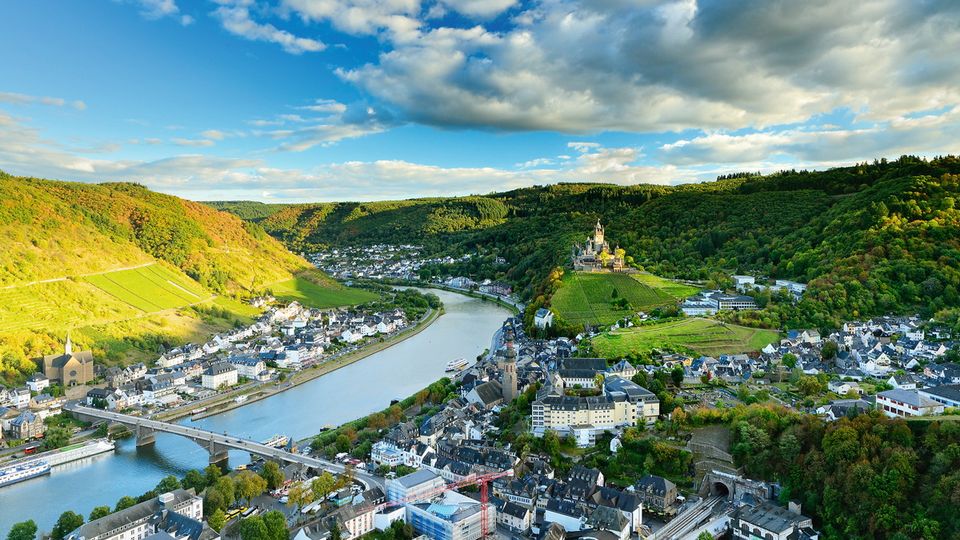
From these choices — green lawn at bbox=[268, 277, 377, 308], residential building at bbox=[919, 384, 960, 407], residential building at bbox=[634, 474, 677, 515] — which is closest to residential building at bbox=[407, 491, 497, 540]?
residential building at bbox=[634, 474, 677, 515]

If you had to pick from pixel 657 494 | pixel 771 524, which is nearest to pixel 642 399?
pixel 657 494

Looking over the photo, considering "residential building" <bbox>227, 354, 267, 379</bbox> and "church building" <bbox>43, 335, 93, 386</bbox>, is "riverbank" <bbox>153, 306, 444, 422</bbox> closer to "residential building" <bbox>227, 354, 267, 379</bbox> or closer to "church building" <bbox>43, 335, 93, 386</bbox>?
"residential building" <bbox>227, 354, 267, 379</bbox>

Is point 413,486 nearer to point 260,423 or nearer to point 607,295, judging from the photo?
point 260,423

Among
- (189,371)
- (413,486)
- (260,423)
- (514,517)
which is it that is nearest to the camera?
(514,517)

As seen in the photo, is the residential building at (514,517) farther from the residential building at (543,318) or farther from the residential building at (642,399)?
the residential building at (543,318)

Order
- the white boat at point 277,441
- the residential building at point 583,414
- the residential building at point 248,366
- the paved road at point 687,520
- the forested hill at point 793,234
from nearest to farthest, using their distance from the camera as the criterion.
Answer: the paved road at point 687,520
the residential building at point 583,414
the white boat at point 277,441
the forested hill at point 793,234
the residential building at point 248,366

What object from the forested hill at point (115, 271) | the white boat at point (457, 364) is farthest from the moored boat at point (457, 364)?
the forested hill at point (115, 271)
